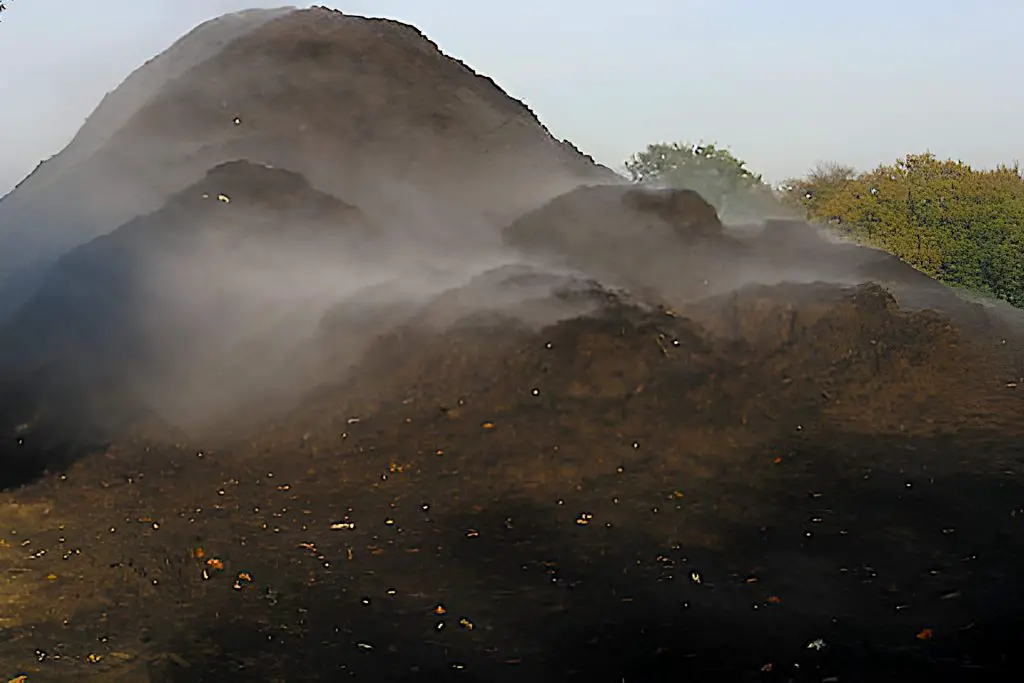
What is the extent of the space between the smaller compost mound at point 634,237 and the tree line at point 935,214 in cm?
1191

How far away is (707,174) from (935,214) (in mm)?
10177

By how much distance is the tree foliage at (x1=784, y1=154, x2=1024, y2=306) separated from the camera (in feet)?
98.1

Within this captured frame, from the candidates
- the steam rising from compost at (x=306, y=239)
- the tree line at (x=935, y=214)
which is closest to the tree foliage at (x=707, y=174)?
the tree line at (x=935, y=214)

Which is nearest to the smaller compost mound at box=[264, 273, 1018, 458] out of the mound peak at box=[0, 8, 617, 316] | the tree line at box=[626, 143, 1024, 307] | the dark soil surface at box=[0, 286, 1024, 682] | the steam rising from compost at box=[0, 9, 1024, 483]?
the dark soil surface at box=[0, 286, 1024, 682]

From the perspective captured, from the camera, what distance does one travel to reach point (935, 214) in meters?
31.7

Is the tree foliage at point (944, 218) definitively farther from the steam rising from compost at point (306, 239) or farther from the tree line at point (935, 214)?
the steam rising from compost at point (306, 239)

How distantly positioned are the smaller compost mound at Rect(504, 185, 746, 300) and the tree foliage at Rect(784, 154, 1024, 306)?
17.1 metres

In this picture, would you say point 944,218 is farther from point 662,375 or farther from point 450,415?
point 450,415

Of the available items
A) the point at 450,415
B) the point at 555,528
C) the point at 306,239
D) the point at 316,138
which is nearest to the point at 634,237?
the point at 306,239

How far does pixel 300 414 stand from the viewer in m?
9.77

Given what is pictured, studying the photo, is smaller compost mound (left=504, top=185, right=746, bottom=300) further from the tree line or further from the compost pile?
the tree line

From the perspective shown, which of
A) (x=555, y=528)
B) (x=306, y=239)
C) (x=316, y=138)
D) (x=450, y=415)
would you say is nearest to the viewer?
(x=555, y=528)

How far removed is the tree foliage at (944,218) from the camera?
1177 inches

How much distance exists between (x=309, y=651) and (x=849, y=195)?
32.5m
